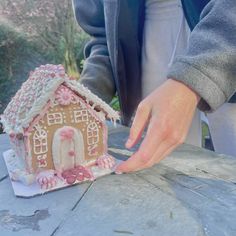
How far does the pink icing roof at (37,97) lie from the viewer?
959mm

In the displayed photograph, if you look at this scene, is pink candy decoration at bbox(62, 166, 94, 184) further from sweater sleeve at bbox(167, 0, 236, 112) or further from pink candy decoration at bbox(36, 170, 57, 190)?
sweater sleeve at bbox(167, 0, 236, 112)

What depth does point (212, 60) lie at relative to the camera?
97 cm

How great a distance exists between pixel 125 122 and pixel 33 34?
2.71 metres

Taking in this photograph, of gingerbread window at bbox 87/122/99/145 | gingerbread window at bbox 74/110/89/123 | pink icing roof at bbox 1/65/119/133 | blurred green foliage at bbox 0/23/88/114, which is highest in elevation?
pink icing roof at bbox 1/65/119/133

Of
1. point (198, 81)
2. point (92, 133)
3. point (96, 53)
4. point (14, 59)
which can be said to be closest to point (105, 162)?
point (92, 133)

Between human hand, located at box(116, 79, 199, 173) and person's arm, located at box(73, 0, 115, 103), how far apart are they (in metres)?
0.44

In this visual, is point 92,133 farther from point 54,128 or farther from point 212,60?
point 212,60

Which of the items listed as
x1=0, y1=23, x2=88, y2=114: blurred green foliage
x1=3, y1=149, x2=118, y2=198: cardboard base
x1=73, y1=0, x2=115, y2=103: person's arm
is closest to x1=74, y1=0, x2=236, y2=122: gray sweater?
x1=3, y1=149, x2=118, y2=198: cardboard base

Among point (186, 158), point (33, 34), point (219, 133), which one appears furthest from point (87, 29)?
point (33, 34)

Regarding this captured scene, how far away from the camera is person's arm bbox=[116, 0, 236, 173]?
3.09 ft

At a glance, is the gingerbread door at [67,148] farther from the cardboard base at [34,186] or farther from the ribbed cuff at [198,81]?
the ribbed cuff at [198,81]

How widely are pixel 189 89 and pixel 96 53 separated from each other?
638mm

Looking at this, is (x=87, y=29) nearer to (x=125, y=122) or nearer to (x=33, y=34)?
(x=125, y=122)

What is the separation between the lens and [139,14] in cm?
136
